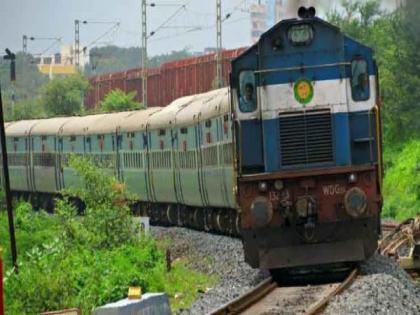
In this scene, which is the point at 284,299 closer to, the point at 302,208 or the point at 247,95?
the point at 302,208

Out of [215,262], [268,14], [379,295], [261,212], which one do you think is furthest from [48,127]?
[268,14]

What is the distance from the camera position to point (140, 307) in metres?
11.1

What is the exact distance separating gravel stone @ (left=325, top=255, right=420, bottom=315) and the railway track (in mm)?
140

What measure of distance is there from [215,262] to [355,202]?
516 centimetres

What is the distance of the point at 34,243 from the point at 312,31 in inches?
410

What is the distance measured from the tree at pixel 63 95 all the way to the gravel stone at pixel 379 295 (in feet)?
210

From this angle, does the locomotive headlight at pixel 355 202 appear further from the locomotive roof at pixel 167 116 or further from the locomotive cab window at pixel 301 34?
the locomotive roof at pixel 167 116

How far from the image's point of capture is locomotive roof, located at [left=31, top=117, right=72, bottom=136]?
3778 cm

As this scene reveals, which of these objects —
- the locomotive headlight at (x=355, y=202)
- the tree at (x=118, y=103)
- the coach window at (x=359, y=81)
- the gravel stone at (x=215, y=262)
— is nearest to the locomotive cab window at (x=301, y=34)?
the coach window at (x=359, y=81)

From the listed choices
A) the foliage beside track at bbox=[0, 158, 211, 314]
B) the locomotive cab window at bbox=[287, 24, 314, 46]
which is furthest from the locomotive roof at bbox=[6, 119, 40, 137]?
the locomotive cab window at bbox=[287, 24, 314, 46]

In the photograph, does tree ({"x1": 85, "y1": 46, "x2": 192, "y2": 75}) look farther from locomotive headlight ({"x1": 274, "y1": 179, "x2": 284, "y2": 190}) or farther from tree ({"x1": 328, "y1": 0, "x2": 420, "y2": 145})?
locomotive headlight ({"x1": 274, "y1": 179, "x2": 284, "y2": 190})

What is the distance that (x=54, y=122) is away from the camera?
39.2m

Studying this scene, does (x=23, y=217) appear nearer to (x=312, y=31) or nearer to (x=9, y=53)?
(x=312, y=31)

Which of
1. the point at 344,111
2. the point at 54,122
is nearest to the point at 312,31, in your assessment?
the point at 344,111
